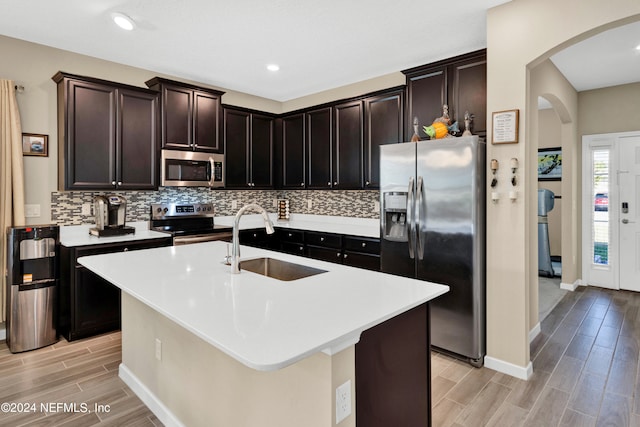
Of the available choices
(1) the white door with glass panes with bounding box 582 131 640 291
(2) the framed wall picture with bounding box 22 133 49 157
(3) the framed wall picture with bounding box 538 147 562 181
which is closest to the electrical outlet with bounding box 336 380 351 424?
(2) the framed wall picture with bounding box 22 133 49 157

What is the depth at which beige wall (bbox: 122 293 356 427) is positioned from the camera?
127 centimetres

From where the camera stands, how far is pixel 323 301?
1.49m

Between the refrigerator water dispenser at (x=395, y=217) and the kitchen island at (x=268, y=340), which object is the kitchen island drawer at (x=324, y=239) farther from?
the kitchen island at (x=268, y=340)

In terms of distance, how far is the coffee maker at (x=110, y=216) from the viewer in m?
3.56

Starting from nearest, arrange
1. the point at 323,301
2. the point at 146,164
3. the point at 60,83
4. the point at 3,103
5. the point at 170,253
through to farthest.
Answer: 1. the point at 323,301
2. the point at 170,253
3. the point at 3,103
4. the point at 60,83
5. the point at 146,164

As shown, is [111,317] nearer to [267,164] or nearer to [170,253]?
[170,253]

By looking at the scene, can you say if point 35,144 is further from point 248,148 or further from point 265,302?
point 265,302

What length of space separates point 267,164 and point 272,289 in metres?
3.62

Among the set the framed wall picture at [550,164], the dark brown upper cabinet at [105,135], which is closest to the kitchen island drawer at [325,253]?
the dark brown upper cabinet at [105,135]

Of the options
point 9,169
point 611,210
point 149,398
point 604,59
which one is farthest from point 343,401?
point 611,210

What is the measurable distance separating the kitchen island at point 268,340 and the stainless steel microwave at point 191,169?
1865 mm

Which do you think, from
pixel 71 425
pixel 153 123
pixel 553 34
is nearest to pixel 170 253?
pixel 71 425

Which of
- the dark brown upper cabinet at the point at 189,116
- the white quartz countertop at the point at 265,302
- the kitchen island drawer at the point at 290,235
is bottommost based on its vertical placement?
the white quartz countertop at the point at 265,302

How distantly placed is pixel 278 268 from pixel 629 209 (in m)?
4.86
